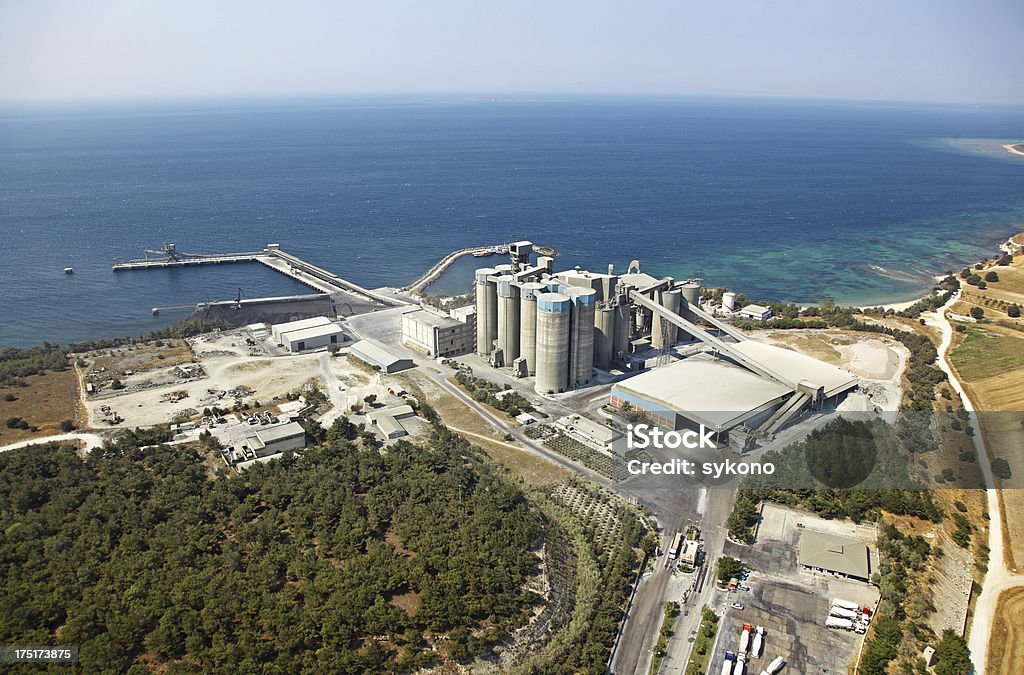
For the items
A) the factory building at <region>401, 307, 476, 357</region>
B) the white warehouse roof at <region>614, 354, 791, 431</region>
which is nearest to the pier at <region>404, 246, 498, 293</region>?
the factory building at <region>401, 307, 476, 357</region>

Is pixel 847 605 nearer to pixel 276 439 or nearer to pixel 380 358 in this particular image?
pixel 276 439

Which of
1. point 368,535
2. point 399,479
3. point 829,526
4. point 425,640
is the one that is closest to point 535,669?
point 425,640

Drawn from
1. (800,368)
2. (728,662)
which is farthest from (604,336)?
(728,662)

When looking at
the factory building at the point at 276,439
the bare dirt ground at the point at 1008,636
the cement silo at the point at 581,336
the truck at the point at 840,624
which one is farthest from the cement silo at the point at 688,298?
the factory building at the point at 276,439

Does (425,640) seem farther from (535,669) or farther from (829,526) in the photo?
(829,526)

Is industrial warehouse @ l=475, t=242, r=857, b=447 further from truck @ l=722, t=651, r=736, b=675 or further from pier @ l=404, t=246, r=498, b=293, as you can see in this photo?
pier @ l=404, t=246, r=498, b=293

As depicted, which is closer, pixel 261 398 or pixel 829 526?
pixel 829 526
